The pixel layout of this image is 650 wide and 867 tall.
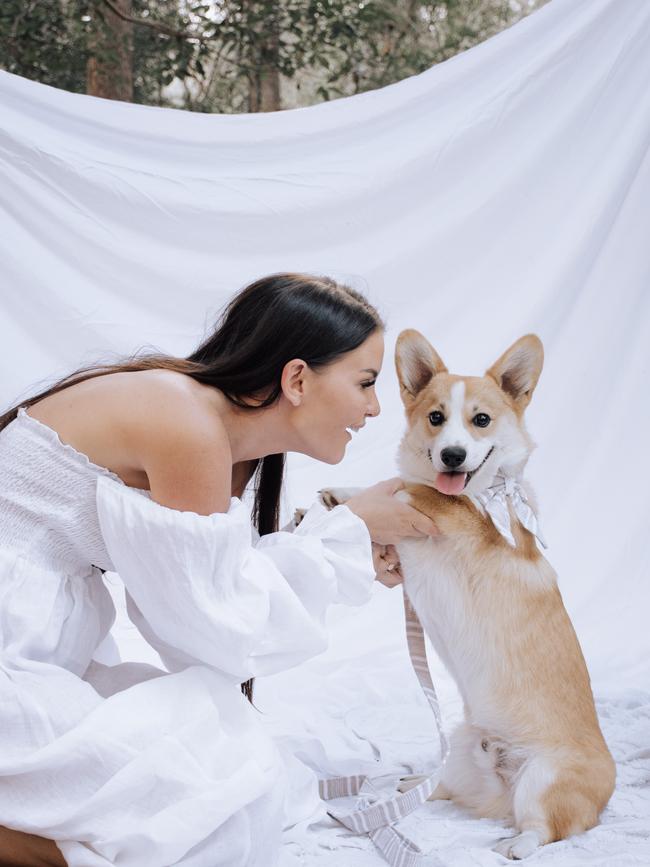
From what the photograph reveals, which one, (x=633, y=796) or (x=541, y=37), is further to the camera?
(x=541, y=37)

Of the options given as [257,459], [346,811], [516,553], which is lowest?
[346,811]

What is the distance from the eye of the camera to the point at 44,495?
1.55m

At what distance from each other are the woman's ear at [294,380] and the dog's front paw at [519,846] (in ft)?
2.70

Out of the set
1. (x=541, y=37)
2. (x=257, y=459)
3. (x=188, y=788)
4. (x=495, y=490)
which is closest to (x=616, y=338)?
(x=541, y=37)

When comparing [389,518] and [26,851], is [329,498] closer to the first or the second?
[389,518]

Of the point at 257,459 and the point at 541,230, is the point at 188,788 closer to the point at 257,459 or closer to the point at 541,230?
the point at 257,459

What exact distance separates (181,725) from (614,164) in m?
1.99

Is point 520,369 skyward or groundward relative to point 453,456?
skyward

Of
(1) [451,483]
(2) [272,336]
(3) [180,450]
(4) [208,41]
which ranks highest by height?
(4) [208,41]

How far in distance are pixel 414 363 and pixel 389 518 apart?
1.09 feet

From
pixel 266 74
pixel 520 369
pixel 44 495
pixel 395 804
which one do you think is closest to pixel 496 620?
pixel 395 804

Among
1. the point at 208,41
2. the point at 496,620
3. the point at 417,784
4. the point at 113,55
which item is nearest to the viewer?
the point at 496,620

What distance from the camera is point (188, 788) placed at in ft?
4.52

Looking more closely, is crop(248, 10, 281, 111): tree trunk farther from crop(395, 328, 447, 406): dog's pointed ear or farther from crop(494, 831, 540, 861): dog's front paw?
crop(494, 831, 540, 861): dog's front paw
